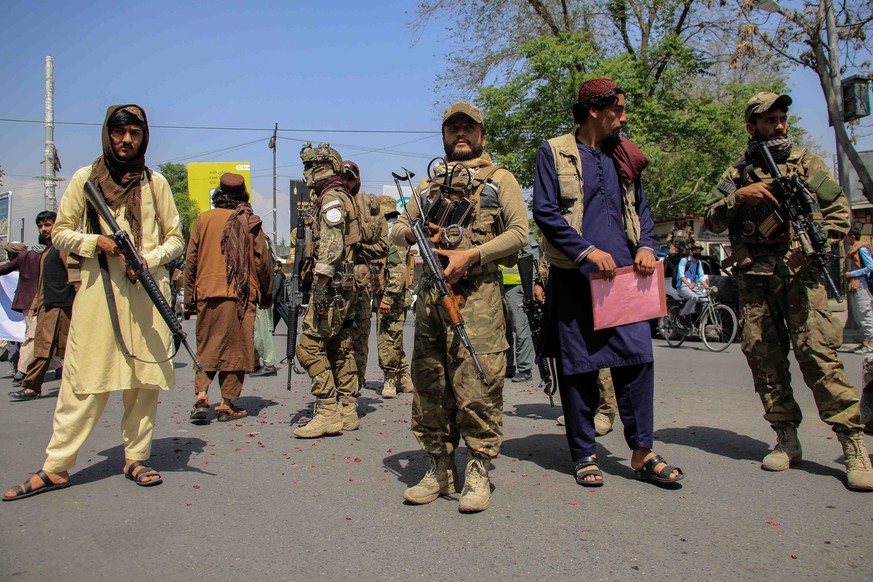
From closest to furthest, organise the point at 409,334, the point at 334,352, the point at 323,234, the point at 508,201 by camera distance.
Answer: the point at 508,201 < the point at 323,234 < the point at 334,352 < the point at 409,334

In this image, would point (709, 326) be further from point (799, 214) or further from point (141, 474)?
point (141, 474)

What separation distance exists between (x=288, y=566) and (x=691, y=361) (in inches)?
329

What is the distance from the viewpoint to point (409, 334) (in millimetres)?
15422

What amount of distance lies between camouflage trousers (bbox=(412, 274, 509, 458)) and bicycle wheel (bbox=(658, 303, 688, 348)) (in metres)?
9.60

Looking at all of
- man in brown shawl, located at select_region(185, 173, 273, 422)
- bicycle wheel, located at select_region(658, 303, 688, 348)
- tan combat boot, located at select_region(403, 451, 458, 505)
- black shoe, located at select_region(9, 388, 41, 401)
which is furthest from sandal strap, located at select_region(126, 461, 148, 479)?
bicycle wheel, located at select_region(658, 303, 688, 348)

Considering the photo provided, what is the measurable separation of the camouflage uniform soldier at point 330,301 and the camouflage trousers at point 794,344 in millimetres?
2920

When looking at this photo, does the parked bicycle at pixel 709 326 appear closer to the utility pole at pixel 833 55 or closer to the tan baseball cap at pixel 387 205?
the utility pole at pixel 833 55

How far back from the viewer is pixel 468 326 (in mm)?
3727

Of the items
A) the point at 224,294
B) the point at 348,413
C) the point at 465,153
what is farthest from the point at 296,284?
the point at 465,153

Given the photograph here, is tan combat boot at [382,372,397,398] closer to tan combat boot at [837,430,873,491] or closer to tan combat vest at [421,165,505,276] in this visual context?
tan combat vest at [421,165,505,276]

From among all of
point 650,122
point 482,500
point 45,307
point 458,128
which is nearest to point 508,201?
point 458,128

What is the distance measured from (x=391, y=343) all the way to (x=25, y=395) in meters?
4.16

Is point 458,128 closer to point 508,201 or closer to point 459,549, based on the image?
Answer: point 508,201

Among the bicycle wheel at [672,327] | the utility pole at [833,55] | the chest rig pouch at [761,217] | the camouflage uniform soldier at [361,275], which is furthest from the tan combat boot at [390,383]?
the utility pole at [833,55]
